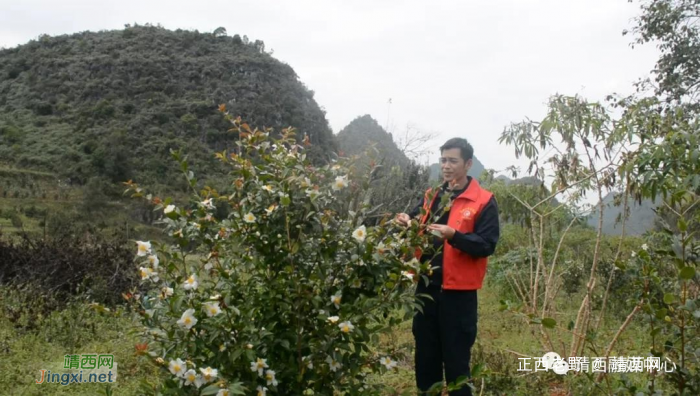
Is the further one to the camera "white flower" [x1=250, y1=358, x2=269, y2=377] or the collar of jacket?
the collar of jacket

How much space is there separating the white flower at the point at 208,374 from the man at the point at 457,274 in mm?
1300

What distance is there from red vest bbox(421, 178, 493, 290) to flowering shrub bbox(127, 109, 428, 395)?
732 mm

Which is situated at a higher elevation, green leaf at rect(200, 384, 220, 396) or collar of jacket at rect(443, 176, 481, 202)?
collar of jacket at rect(443, 176, 481, 202)

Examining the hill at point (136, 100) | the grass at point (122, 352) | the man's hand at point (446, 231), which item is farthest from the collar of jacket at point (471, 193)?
the hill at point (136, 100)

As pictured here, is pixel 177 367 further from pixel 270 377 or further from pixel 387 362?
pixel 387 362

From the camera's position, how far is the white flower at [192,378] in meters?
1.81

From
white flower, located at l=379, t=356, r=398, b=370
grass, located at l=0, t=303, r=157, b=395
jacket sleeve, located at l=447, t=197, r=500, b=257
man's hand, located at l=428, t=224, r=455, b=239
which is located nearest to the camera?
white flower, located at l=379, t=356, r=398, b=370

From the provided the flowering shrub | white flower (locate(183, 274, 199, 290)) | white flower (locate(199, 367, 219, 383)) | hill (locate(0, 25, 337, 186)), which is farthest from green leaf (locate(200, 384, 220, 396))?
hill (locate(0, 25, 337, 186))

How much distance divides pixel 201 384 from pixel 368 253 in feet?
2.33

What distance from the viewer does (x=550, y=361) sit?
3408 mm

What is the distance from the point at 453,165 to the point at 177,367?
174cm

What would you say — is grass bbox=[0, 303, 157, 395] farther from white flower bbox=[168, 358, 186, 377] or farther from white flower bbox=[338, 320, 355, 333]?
white flower bbox=[338, 320, 355, 333]

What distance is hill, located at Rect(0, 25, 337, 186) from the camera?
2802cm

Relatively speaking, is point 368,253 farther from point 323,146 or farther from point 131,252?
point 323,146
